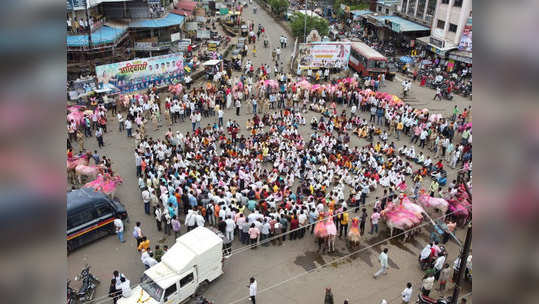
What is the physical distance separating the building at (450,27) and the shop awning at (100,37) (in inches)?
984

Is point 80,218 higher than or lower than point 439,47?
lower

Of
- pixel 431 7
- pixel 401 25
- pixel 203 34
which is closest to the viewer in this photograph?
pixel 431 7

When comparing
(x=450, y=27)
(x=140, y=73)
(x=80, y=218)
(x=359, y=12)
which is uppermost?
(x=450, y=27)

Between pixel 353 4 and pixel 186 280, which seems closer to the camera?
pixel 186 280

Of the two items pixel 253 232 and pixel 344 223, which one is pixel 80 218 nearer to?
pixel 253 232

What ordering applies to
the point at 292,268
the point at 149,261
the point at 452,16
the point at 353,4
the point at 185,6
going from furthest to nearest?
the point at 353,4, the point at 185,6, the point at 452,16, the point at 292,268, the point at 149,261

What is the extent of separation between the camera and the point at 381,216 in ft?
48.0

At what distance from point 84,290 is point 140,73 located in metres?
16.0

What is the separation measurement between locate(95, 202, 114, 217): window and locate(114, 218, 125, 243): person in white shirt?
0.47 m

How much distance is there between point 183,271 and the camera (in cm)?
1098

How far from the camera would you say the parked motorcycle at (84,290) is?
11102mm

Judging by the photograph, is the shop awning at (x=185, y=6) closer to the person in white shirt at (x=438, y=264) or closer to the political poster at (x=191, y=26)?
the political poster at (x=191, y=26)

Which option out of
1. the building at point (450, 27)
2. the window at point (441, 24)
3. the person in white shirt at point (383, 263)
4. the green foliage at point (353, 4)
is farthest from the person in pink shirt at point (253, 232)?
the green foliage at point (353, 4)

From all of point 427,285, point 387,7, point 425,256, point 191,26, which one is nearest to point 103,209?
point 427,285
